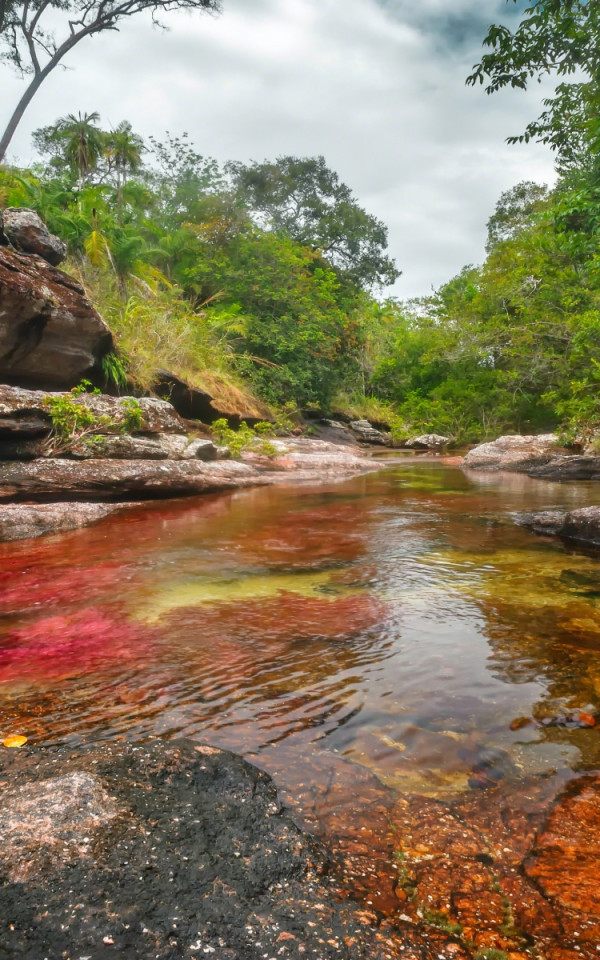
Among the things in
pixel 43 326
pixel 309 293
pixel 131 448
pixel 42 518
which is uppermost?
pixel 309 293

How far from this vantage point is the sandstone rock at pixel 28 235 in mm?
10031

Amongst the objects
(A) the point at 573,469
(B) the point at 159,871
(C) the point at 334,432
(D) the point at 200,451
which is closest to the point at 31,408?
(D) the point at 200,451

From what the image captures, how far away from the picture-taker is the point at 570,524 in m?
6.34

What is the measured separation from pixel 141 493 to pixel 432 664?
736 centimetres

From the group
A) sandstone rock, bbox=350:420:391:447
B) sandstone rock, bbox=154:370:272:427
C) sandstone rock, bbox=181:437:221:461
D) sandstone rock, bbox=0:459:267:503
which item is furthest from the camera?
sandstone rock, bbox=350:420:391:447

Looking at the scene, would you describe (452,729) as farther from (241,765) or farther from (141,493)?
(141,493)

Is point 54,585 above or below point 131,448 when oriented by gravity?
below

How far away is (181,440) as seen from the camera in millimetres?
11305

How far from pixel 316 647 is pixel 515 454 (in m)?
17.2

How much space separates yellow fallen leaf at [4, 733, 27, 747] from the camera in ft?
6.70

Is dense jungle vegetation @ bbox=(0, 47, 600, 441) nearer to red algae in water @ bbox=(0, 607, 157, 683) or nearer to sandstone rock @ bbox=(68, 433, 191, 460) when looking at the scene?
sandstone rock @ bbox=(68, 433, 191, 460)

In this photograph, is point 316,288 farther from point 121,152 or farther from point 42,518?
point 42,518

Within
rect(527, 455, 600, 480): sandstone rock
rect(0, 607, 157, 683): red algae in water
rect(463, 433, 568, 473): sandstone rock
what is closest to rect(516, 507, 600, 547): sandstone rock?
rect(0, 607, 157, 683): red algae in water

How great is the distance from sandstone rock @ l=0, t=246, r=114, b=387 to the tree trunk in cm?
1020
